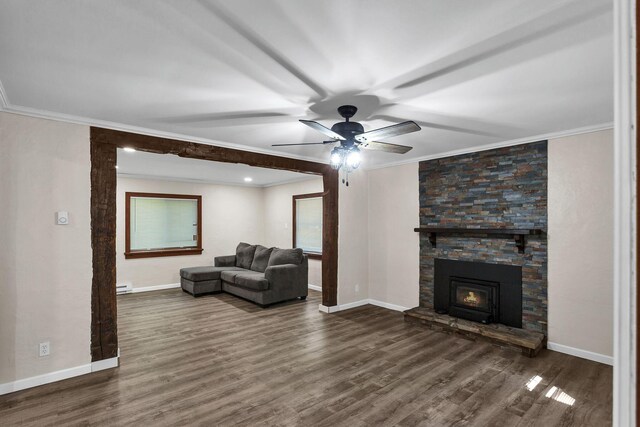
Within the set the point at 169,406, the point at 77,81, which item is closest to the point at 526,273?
the point at 169,406

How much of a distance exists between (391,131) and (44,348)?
3.65 meters

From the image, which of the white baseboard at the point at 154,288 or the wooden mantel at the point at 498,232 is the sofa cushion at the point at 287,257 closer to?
the wooden mantel at the point at 498,232

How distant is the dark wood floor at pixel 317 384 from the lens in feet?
8.36

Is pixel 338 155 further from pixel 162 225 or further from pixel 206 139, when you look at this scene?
pixel 162 225

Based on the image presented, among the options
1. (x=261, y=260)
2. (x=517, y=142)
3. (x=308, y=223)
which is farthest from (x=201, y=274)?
(x=517, y=142)

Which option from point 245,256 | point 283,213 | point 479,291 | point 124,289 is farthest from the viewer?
point 283,213

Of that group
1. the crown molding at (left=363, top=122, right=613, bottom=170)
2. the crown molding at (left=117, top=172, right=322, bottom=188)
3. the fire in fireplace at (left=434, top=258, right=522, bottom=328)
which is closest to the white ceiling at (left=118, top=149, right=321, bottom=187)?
the crown molding at (left=117, top=172, right=322, bottom=188)

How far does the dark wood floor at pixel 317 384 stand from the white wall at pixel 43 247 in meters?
0.35

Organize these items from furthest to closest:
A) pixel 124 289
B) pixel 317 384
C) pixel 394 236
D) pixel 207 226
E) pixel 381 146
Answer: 1. pixel 207 226
2. pixel 124 289
3. pixel 394 236
4. pixel 381 146
5. pixel 317 384

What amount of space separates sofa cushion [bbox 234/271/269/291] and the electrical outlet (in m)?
2.89

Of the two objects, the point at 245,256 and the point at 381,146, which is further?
the point at 245,256

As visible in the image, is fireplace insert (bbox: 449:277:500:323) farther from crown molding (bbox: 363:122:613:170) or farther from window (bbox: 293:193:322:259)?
window (bbox: 293:193:322:259)

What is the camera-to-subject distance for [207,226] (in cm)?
780

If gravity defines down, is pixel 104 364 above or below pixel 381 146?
below
